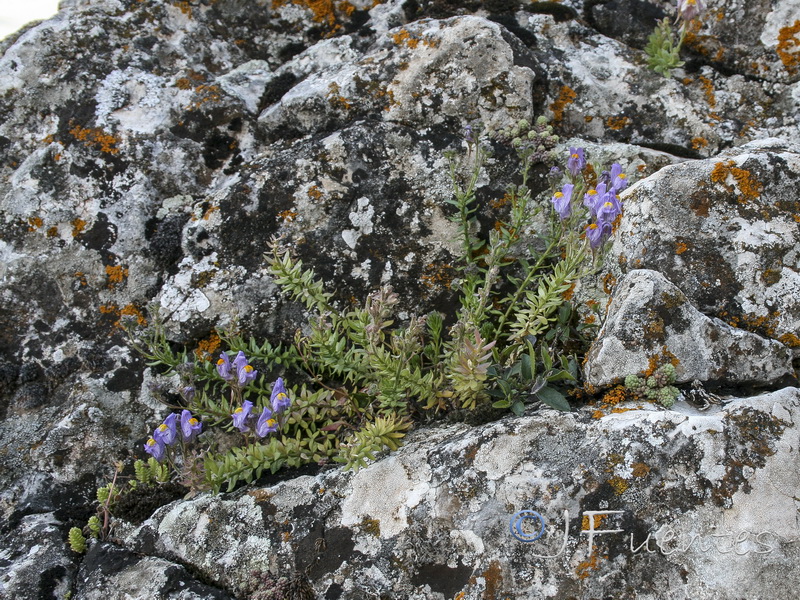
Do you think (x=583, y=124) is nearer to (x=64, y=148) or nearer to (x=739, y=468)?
(x=739, y=468)

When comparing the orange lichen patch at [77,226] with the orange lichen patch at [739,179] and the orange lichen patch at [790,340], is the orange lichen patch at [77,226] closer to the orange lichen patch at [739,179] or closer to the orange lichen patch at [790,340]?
the orange lichen patch at [739,179]

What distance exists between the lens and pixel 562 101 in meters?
4.42

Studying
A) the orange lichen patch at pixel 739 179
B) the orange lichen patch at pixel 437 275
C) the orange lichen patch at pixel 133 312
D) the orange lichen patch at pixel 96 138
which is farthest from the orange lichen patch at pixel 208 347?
the orange lichen patch at pixel 739 179

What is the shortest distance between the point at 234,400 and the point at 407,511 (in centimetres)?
145

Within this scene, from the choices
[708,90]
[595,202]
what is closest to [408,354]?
[595,202]

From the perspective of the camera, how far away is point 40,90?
449 centimetres

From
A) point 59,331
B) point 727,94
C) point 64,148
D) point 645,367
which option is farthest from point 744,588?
point 64,148

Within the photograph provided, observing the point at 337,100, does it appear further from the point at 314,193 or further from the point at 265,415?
the point at 265,415

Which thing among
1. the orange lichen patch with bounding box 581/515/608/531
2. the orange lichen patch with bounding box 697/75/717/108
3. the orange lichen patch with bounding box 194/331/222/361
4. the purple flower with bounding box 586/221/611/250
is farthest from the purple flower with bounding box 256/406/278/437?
the orange lichen patch with bounding box 697/75/717/108

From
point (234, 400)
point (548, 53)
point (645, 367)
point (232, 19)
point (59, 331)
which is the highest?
point (232, 19)

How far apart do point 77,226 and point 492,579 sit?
3503mm

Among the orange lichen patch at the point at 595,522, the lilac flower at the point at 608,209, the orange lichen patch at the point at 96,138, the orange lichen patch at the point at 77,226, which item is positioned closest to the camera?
the orange lichen patch at the point at 595,522

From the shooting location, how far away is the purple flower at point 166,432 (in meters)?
3.31

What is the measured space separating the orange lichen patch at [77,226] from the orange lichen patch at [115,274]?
343 millimetres
